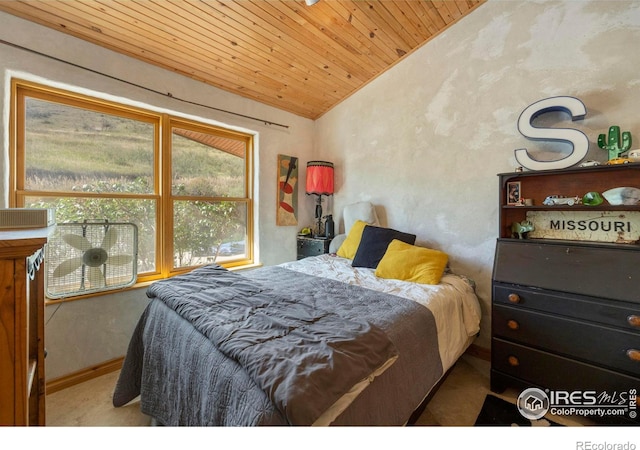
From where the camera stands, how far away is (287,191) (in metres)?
3.27

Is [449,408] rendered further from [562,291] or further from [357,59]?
[357,59]

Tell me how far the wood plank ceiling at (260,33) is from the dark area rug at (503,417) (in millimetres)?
2941

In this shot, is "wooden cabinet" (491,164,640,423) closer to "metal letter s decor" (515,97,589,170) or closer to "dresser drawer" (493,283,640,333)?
"dresser drawer" (493,283,640,333)

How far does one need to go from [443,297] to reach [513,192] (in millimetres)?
1065

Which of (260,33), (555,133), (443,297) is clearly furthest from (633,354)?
(260,33)

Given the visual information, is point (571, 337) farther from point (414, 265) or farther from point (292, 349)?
point (292, 349)

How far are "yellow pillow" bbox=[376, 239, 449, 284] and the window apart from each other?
1.68m

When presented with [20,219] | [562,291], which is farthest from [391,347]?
[20,219]

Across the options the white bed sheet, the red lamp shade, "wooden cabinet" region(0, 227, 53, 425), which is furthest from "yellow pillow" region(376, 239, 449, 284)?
"wooden cabinet" region(0, 227, 53, 425)

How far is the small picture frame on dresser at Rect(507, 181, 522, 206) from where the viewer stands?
204cm

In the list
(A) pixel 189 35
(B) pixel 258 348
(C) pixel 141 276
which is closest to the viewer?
(B) pixel 258 348

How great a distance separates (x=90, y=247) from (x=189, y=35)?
1721 mm

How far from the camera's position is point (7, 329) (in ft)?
Answer: 2.36

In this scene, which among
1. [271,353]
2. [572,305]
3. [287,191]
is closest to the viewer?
[271,353]
